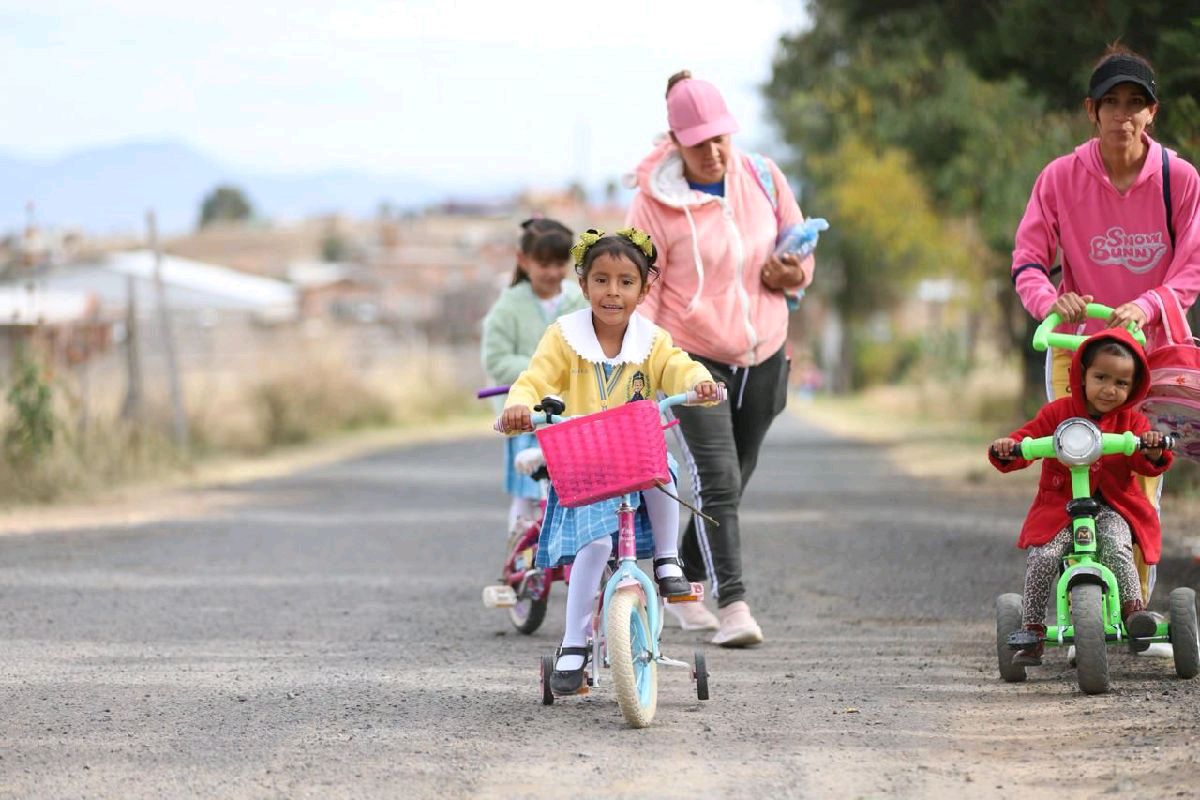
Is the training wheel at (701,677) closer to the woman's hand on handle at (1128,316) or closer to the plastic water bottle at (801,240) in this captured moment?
the woman's hand on handle at (1128,316)

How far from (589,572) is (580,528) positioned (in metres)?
0.16

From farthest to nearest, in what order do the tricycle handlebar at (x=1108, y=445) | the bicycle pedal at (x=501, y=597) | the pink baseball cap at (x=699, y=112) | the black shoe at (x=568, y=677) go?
the bicycle pedal at (x=501, y=597) → the pink baseball cap at (x=699, y=112) → the tricycle handlebar at (x=1108, y=445) → the black shoe at (x=568, y=677)

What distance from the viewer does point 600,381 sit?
6.66 meters

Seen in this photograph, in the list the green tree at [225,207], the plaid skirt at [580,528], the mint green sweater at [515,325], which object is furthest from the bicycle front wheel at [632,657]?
the green tree at [225,207]

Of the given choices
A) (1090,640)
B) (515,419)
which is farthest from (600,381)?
(1090,640)

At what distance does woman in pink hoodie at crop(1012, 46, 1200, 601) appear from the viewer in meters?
7.05

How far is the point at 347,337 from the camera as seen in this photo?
31438mm

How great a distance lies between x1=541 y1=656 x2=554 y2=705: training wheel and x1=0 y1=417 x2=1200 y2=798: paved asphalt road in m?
0.09

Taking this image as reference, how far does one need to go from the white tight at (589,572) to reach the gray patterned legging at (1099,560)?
132cm

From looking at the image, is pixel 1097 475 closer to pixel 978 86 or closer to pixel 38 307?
pixel 978 86

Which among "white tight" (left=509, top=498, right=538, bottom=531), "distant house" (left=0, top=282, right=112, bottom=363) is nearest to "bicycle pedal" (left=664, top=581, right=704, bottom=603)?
"white tight" (left=509, top=498, right=538, bottom=531)

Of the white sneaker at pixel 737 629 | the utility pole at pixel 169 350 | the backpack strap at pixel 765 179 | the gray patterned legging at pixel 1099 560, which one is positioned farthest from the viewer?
the utility pole at pixel 169 350

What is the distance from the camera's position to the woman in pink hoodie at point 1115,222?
23.1 feet

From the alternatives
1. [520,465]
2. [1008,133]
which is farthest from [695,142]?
[1008,133]
